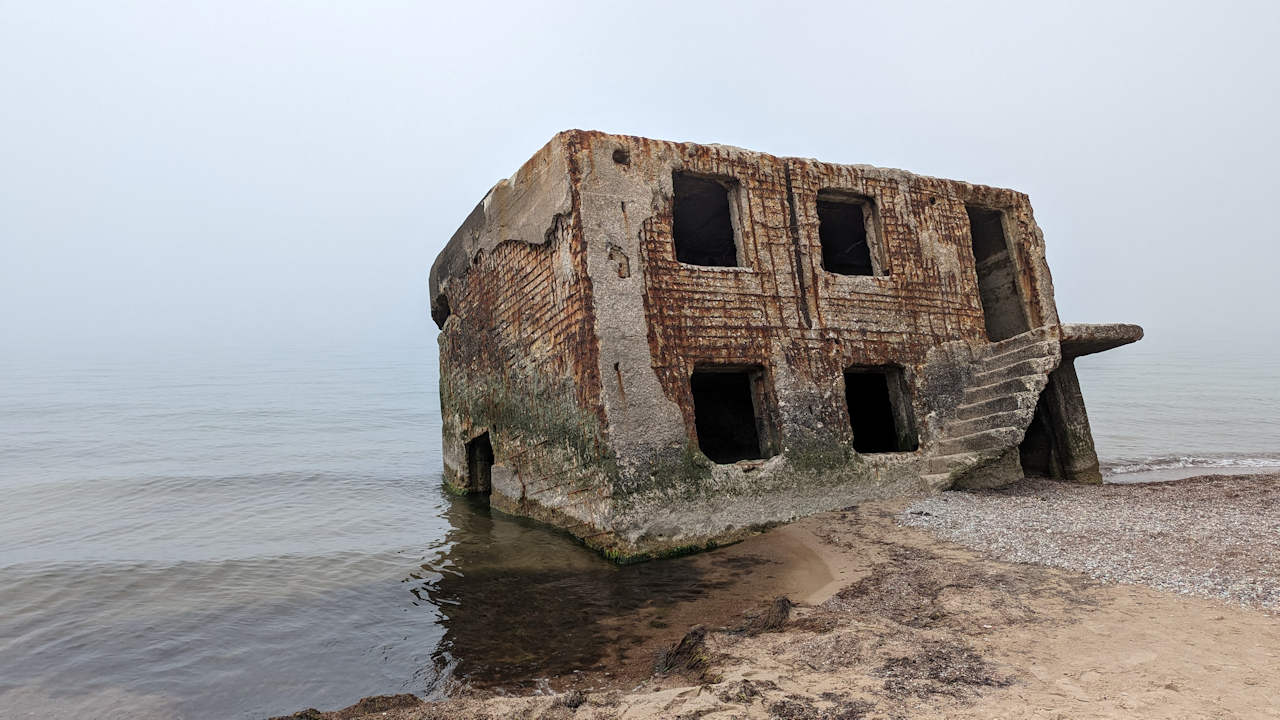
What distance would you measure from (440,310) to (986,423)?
8582 millimetres

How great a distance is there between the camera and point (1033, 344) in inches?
326

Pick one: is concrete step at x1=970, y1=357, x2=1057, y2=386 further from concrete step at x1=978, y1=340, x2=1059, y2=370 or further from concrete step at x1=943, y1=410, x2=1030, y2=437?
concrete step at x1=943, y1=410, x2=1030, y2=437

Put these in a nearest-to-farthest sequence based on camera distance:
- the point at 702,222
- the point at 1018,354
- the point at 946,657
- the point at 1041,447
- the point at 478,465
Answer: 1. the point at 946,657
2. the point at 1018,354
3. the point at 1041,447
4. the point at 702,222
5. the point at 478,465

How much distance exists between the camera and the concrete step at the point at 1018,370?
26.1 feet

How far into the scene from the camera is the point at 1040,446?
9.41 meters

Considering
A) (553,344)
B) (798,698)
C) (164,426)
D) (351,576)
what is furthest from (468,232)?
(164,426)

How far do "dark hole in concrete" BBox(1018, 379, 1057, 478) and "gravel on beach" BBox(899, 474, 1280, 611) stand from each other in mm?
1129

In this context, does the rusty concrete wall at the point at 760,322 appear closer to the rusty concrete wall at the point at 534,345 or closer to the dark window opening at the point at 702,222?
the rusty concrete wall at the point at 534,345

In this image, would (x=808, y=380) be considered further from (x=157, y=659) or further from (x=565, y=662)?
(x=157, y=659)

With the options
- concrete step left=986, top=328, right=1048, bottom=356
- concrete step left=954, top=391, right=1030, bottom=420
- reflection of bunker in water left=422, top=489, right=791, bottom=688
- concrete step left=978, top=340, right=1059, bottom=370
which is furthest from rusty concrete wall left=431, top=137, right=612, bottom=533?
concrete step left=986, top=328, right=1048, bottom=356

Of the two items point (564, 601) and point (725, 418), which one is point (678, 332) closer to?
point (564, 601)

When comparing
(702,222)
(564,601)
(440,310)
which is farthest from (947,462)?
(440,310)

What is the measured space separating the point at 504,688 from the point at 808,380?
4.92 metres

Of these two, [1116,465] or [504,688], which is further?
[1116,465]
